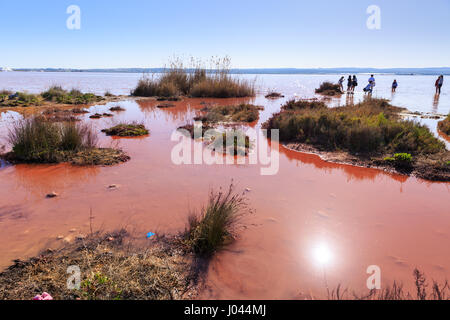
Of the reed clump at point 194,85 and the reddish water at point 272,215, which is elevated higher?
the reed clump at point 194,85

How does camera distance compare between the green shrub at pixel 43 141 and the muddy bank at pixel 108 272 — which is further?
the green shrub at pixel 43 141

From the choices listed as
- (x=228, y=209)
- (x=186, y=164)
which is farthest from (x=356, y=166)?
(x=228, y=209)

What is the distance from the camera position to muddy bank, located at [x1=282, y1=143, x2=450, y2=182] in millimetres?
6281

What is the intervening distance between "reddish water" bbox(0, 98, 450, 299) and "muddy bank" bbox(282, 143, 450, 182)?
0.34 meters

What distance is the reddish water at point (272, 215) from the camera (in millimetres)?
3227

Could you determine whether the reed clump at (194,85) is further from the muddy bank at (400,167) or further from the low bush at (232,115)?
the muddy bank at (400,167)

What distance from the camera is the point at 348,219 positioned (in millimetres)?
4391

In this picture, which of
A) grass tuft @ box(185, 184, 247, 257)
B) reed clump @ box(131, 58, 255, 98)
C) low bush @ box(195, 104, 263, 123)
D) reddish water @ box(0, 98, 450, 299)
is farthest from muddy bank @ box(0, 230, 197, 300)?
reed clump @ box(131, 58, 255, 98)

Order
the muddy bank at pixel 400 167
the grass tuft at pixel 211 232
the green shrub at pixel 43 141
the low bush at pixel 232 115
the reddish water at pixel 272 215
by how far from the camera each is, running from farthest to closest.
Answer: the low bush at pixel 232 115
the green shrub at pixel 43 141
the muddy bank at pixel 400 167
the grass tuft at pixel 211 232
the reddish water at pixel 272 215

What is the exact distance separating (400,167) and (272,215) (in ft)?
13.5

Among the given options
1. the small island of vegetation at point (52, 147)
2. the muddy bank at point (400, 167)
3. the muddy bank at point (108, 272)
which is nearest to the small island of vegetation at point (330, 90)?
the muddy bank at point (400, 167)

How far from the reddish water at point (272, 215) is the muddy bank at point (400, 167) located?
34 cm

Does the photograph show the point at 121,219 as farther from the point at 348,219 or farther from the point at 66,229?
the point at 348,219

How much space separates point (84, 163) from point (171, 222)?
3576 mm
